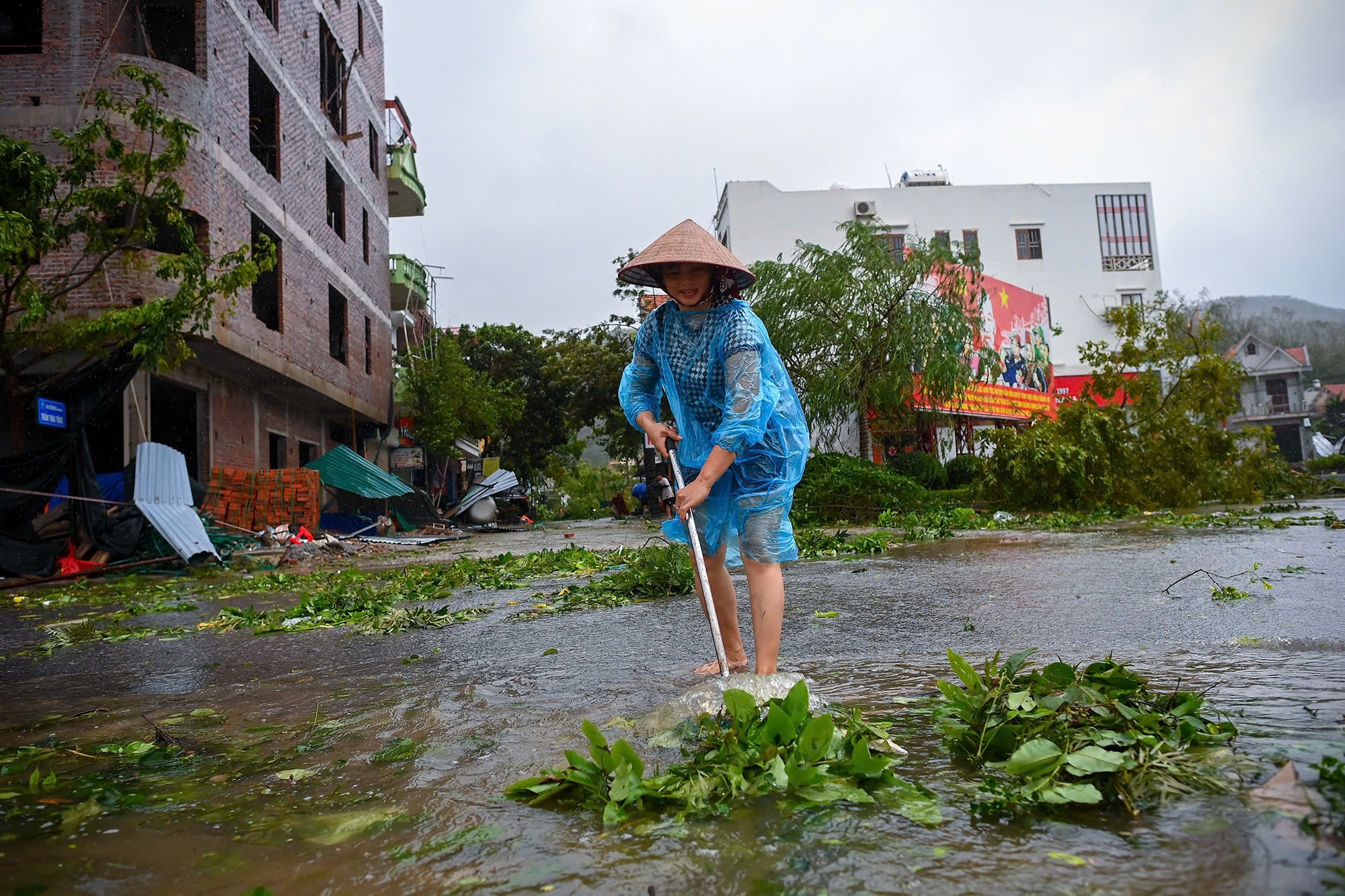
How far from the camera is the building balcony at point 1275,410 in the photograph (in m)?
56.8

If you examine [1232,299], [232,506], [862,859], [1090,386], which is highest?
[1232,299]

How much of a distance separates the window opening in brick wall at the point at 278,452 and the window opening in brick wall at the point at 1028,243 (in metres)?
30.2

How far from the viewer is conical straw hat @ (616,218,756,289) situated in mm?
3404

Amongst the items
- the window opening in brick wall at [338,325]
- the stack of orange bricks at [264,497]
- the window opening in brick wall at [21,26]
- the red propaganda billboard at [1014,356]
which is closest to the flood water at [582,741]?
the stack of orange bricks at [264,497]

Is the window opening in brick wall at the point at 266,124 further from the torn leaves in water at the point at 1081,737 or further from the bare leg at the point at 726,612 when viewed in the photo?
the torn leaves in water at the point at 1081,737

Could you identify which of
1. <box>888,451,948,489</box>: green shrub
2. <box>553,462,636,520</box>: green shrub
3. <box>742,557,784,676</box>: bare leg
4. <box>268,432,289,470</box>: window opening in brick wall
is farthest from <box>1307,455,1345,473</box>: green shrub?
<box>742,557,784,676</box>: bare leg

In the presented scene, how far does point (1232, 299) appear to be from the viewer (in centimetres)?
11362

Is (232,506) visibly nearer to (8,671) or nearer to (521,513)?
(8,671)

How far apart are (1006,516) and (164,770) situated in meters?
13.5

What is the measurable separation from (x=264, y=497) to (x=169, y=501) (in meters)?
3.59

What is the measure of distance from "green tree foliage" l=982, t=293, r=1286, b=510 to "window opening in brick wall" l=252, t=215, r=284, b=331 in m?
14.3

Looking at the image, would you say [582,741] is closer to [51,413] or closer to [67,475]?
[67,475]

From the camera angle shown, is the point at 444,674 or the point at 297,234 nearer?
the point at 444,674

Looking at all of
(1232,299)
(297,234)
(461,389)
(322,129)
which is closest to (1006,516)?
(297,234)
